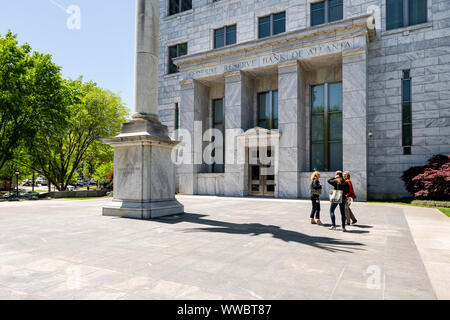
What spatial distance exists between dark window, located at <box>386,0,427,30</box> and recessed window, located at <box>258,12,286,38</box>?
825 cm

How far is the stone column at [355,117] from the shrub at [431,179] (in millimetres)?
2917

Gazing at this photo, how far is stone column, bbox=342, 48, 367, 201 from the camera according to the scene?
1916cm

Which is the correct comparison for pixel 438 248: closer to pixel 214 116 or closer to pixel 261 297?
pixel 261 297

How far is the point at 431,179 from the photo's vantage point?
17156 millimetres

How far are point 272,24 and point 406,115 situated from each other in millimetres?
13798

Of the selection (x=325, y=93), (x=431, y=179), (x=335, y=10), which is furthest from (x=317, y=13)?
(x=431, y=179)

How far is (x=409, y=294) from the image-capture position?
12.8 feet

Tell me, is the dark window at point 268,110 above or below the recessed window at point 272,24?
below

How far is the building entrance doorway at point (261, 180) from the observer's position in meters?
23.8

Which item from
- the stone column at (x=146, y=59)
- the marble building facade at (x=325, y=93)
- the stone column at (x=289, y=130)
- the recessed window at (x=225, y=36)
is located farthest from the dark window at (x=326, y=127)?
the stone column at (x=146, y=59)

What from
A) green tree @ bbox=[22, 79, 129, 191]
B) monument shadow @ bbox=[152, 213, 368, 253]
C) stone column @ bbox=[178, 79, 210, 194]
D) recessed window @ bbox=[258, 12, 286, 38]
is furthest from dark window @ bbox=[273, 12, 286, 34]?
green tree @ bbox=[22, 79, 129, 191]

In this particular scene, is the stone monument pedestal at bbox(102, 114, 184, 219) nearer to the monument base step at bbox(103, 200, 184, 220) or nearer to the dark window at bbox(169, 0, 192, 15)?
the monument base step at bbox(103, 200, 184, 220)

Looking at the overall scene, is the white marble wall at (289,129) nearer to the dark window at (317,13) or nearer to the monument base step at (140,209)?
the dark window at (317,13)

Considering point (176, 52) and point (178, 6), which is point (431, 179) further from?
point (178, 6)
